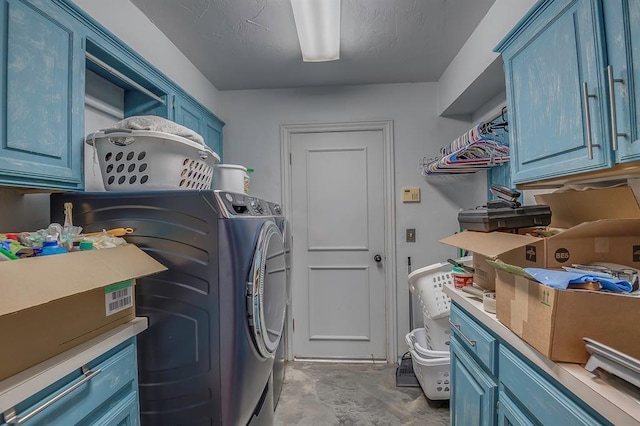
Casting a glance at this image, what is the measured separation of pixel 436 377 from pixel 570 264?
1.35m

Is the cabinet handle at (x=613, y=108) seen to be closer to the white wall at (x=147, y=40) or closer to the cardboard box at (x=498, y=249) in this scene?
the cardboard box at (x=498, y=249)

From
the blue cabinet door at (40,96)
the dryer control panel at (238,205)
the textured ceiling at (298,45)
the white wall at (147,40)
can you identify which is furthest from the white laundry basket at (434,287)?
the white wall at (147,40)

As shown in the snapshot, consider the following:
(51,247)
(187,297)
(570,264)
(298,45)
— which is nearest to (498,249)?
(570,264)

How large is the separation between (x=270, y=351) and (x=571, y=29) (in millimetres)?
1807

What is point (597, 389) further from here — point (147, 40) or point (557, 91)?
point (147, 40)

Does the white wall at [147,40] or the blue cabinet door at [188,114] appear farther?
the blue cabinet door at [188,114]

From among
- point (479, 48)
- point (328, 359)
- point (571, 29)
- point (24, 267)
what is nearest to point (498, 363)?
point (571, 29)

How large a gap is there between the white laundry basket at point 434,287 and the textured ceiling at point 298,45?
147cm

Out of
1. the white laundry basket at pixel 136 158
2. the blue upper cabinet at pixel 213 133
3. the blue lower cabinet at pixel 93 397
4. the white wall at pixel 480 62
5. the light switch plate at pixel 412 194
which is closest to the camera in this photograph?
the blue lower cabinet at pixel 93 397

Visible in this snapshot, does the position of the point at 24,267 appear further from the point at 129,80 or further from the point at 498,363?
the point at 498,363

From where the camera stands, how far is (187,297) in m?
1.29

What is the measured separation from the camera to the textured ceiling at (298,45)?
1.80m

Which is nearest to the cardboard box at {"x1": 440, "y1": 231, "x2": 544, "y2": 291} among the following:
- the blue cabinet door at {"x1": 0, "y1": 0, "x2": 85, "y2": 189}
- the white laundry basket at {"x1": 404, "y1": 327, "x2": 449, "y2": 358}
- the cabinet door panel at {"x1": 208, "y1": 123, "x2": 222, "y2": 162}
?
the white laundry basket at {"x1": 404, "y1": 327, "x2": 449, "y2": 358}

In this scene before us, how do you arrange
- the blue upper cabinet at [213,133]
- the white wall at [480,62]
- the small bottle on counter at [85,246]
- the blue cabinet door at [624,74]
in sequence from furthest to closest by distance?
1. the blue upper cabinet at [213,133]
2. the white wall at [480,62]
3. the small bottle on counter at [85,246]
4. the blue cabinet door at [624,74]
